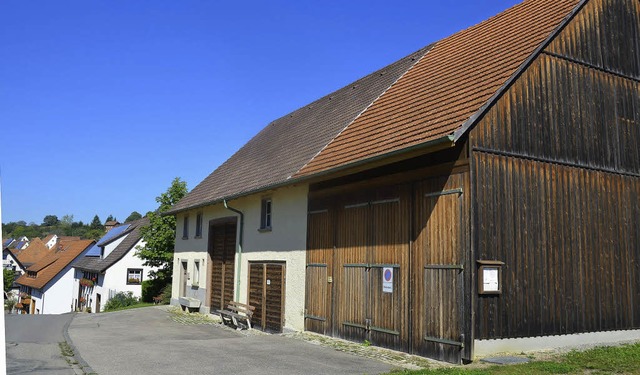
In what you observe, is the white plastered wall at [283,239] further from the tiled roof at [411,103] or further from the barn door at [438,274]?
the barn door at [438,274]

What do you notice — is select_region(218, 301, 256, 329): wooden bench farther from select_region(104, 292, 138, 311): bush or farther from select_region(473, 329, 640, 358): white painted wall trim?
select_region(104, 292, 138, 311): bush

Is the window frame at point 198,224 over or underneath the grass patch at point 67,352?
over

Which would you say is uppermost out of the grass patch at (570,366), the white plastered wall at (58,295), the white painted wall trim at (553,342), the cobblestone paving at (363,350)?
the white painted wall trim at (553,342)

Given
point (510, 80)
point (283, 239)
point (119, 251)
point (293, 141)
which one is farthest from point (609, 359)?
point (119, 251)

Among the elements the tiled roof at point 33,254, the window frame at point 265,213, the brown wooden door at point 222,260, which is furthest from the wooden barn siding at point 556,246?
the tiled roof at point 33,254

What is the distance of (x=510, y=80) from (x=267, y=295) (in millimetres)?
9851

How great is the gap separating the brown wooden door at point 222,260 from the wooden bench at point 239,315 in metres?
1.52

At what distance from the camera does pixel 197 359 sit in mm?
11352

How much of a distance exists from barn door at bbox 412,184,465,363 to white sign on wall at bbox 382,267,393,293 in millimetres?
823

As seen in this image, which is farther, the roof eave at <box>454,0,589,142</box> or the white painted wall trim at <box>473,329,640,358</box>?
the roof eave at <box>454,0,589,142</box>

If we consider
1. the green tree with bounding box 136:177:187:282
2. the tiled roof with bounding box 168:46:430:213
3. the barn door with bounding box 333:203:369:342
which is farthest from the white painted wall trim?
the green tree with bounding box 136:177:187:282

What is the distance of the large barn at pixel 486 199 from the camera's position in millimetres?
10891

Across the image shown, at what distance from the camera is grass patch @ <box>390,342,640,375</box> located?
9.12 meters

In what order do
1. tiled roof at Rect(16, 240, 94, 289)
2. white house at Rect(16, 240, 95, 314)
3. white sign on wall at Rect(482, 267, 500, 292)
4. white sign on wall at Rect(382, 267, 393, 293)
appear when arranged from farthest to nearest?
tiled roof at Rect(16, 240, 94, 289), white house at Rect(16, 240, 95, 314), white sign on wall at Rect(382, 267, 393, 293), white sign on wall at Rect(482, 267, 500, 292)
